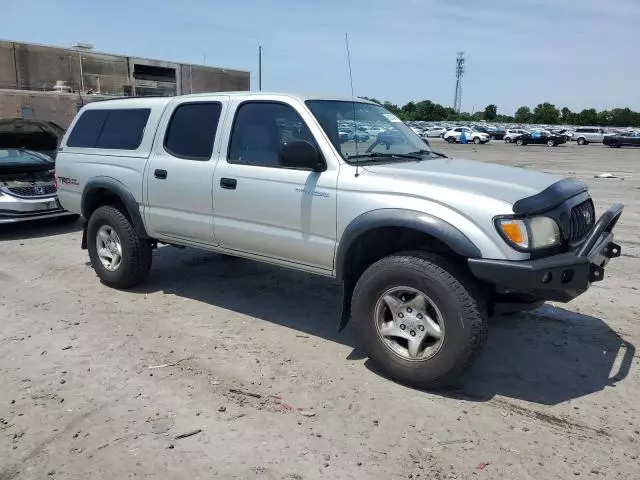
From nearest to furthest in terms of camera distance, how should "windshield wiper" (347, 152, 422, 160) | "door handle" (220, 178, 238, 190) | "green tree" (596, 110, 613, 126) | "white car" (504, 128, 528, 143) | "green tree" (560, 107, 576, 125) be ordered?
"windshield wiper" (347, 152, 422, 160)
"door handle" (220, 178, 238, 190)
"white car" (504, 128, 528, 143)
"green tree" (596, 110, 613, 126)
"green tree" (560, 107, 576, 125)

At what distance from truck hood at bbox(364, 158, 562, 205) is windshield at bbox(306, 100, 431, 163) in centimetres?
27

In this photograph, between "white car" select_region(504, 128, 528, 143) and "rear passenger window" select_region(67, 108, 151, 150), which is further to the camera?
"white car" select_region(504, 128, 528, 143)

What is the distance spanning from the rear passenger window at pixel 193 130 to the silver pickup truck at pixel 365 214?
1cm

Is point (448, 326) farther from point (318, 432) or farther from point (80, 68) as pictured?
point (80, 68)

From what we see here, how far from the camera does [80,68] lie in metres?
39.0

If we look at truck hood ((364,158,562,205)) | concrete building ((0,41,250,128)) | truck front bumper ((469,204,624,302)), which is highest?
concrete building ((0,41,250,128))

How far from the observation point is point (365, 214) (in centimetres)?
390

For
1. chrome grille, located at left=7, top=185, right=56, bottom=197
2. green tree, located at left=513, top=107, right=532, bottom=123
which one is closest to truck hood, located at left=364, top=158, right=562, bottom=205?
chrome grille, located at left=7, top=185, right=56, bottom=197

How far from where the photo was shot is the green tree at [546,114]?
99269 millimetres

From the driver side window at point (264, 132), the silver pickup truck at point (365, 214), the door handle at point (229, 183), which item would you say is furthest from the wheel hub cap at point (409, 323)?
the door handle at point (229, 183)

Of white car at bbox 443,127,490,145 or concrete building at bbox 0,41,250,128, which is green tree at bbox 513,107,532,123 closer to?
white car at bbox 443,127,490,145

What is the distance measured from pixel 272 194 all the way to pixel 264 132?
1.89 feet

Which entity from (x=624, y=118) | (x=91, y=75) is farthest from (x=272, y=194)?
(x=624, y=118)

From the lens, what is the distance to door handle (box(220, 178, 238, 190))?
4.69 metres
